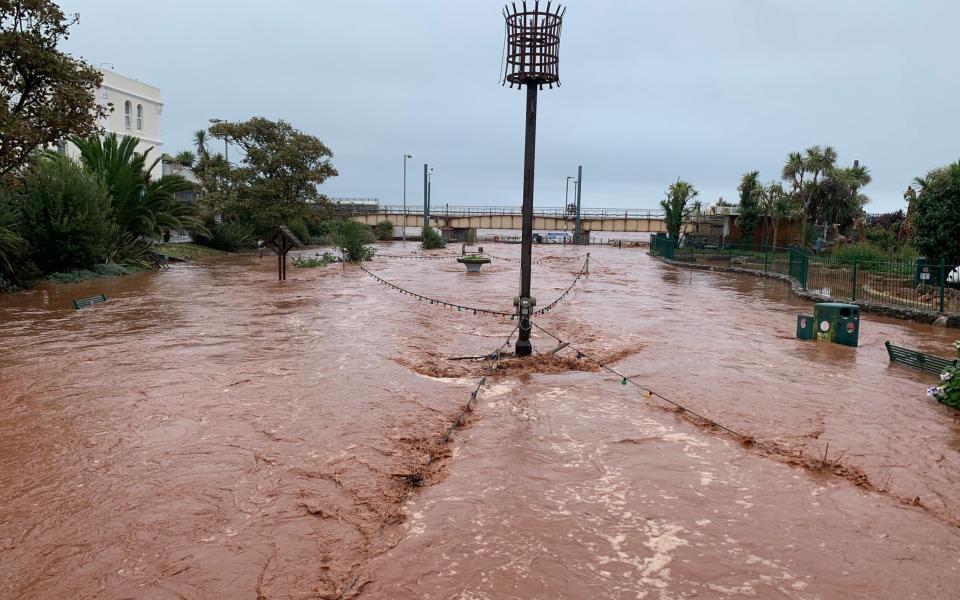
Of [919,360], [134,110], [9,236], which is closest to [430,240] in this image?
[134,110]

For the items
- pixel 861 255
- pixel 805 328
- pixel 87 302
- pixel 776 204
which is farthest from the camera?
pixel 776 204

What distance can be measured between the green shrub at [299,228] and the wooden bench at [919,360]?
129 ft

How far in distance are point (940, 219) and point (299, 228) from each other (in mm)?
37439

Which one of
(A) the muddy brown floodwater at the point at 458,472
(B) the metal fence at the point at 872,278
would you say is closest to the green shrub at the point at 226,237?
(B) the metal fence at the point at 872,278

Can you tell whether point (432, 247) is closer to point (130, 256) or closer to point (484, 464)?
point (130, 256)

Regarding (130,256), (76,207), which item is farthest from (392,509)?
(130,256)

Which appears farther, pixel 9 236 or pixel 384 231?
pixel 384 231

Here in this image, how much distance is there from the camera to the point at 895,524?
5.12 m

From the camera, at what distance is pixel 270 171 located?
42.5 m

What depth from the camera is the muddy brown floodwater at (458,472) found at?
4297 millimetres

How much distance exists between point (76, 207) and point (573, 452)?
19.8 m

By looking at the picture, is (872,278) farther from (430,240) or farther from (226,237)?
(226,237)

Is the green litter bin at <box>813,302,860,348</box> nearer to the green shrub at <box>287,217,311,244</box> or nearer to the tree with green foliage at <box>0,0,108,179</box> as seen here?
the tree with green foliage at <box>0,0,108,179</box>

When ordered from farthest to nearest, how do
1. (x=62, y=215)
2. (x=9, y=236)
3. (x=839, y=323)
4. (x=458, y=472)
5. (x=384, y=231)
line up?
(x=384, y=231) < (x=62, y=215) < (x=9, y=236) < (x=839, y=323) < (x=458, y=472)
